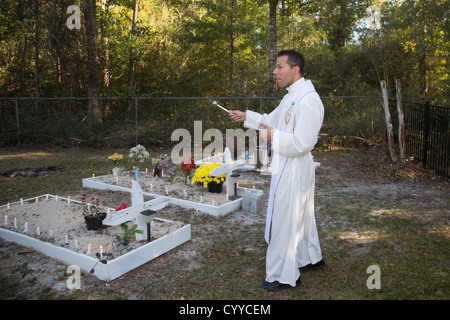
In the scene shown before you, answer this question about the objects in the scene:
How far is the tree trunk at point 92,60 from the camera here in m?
14.2

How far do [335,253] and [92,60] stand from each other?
12.8m

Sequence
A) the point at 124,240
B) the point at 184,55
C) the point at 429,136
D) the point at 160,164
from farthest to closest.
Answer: the point at 184,55
the point at 429,136
the point at 160,164
the point at 124,240

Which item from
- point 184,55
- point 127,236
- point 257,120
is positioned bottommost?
point 127,236

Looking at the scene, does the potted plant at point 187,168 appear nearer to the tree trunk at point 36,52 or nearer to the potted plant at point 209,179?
the potted plant at point 209,179

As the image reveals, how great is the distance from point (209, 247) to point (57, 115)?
11.7 metres

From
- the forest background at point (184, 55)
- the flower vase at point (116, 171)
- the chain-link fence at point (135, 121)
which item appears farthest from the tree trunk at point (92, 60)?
the flower vase at point (116, 171)

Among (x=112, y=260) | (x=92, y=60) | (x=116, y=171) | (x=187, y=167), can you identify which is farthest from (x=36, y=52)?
(x=112, y=260)

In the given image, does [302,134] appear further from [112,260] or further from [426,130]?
[426,130]

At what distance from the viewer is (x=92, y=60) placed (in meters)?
14.6

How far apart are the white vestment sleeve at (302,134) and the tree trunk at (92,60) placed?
40.4 feet

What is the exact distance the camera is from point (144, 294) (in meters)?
3.86

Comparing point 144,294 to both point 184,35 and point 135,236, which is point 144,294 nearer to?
point 135,236

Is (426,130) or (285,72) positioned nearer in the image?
(285,72)

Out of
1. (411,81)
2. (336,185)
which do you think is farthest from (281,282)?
(411,81)
